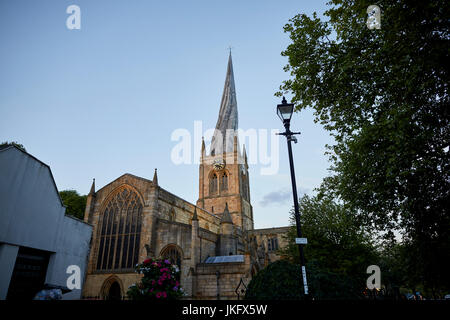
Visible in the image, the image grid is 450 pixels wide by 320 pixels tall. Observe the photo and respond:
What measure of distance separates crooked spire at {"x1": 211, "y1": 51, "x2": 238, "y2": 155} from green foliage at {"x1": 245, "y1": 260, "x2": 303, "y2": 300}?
49633 millimetres

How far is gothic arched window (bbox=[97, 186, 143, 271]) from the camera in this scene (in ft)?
82.5

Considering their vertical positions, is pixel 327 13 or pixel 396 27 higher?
pixel 327 13

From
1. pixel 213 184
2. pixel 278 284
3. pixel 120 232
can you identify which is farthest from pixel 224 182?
pixel 278 284

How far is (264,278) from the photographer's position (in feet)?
32.7

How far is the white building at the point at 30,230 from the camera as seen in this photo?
825cm

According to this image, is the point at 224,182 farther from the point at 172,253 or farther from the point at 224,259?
the point at 172,253

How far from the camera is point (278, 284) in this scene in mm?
9359

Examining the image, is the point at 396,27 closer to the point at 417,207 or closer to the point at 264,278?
the point at 417,207

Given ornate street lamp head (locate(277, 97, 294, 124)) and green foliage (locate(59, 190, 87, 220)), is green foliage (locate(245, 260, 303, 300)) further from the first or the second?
green foliage (locate(59, 190, 87, 220))

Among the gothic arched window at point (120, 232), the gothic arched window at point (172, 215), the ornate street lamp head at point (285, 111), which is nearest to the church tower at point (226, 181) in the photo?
the gothic arched window at point (172, 215)

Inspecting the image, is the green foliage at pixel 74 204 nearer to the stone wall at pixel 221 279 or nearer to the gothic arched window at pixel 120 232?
the gothic arched window at pixel 120 232

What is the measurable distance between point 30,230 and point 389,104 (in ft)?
45.2
